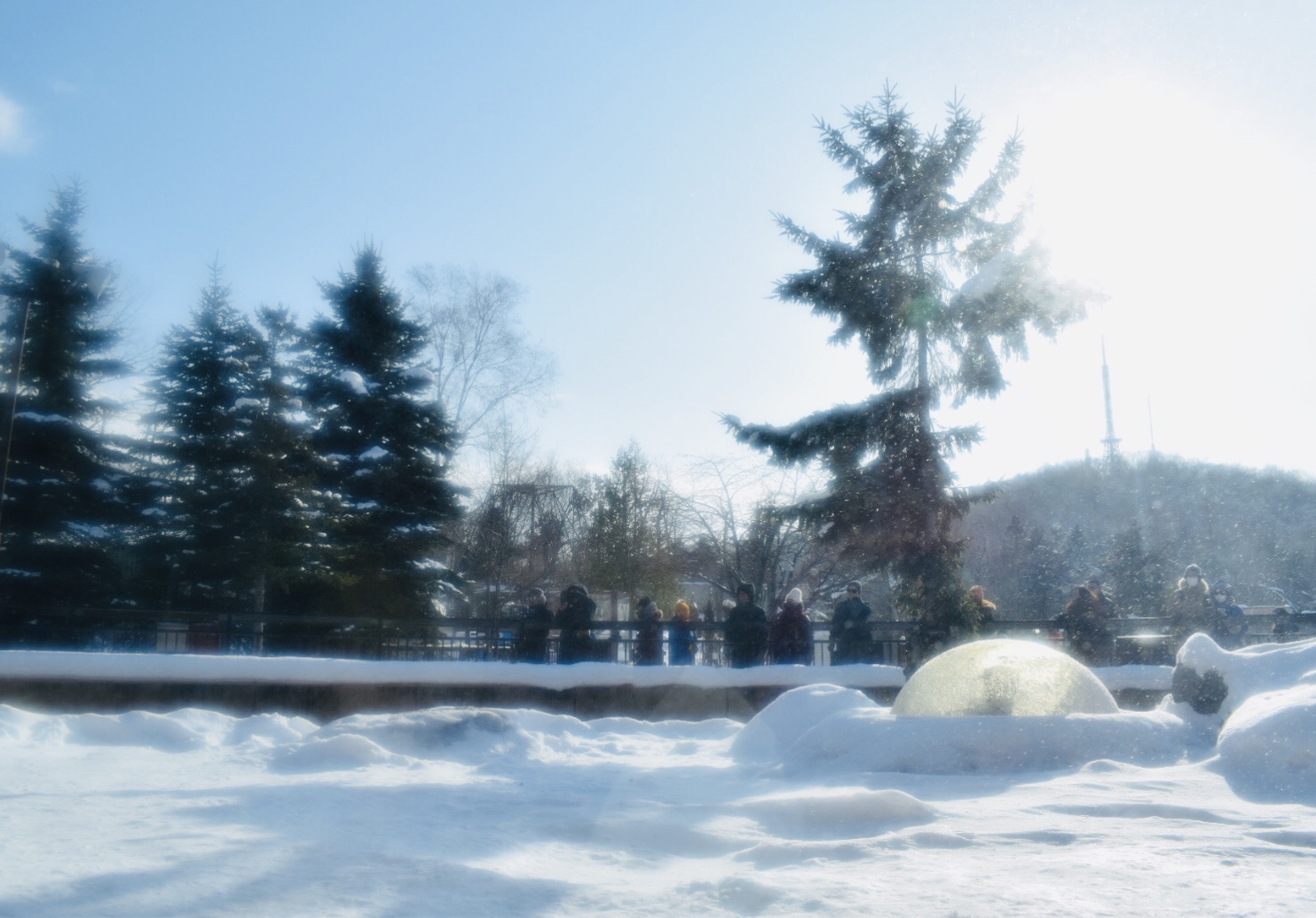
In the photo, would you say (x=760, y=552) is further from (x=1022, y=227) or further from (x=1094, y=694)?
(x=1094, y=694)

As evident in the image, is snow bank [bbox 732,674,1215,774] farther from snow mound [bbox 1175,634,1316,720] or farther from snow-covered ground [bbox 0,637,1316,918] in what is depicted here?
snow mound [bbox 1175,634,1316,720]

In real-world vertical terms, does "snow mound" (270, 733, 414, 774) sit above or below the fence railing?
below

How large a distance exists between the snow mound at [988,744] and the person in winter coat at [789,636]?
623 cm

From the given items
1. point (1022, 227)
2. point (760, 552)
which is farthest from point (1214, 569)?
point (1022, 227)

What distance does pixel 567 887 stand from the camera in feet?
10.3

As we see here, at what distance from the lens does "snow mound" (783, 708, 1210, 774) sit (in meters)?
5.65

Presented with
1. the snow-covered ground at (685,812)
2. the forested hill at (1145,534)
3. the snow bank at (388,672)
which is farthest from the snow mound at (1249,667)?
the forested hill at (1145,534)

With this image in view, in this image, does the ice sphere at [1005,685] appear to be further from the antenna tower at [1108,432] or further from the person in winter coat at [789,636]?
the antenna tower at [1108,432]

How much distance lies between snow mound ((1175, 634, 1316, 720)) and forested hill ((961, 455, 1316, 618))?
38.1 meters

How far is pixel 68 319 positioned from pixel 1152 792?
845 inches

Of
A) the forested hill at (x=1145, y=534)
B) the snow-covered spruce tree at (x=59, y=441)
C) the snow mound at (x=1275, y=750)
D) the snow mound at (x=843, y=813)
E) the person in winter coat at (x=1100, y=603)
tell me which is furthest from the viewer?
the forested hill at (x=1145, y=534)

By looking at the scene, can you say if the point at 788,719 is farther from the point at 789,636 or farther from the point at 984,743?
the point at 789,636

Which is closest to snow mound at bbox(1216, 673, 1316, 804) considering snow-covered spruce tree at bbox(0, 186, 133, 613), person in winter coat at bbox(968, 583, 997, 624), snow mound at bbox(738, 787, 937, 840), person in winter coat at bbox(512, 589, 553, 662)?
snow mound at bbox(738, 787, 937, 840)

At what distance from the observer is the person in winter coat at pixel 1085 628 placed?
13.2m
